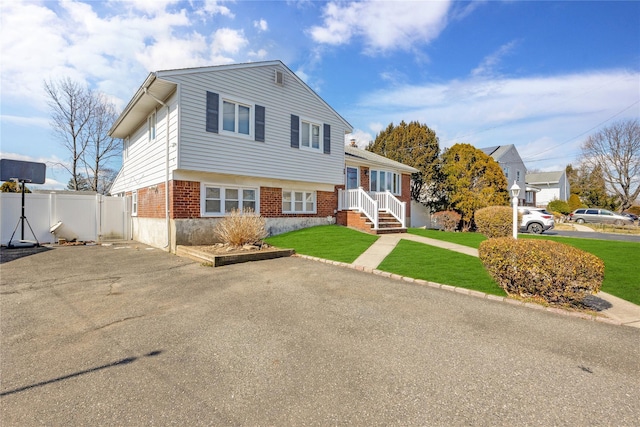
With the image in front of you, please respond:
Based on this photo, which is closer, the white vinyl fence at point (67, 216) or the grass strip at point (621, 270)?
the grass strip at point (621, 270)

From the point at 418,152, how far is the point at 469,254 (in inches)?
651

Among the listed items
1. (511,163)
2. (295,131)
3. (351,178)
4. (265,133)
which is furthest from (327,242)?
(511,163)

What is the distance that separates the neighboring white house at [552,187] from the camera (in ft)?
154

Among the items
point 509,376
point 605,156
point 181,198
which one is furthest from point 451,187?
point 605,156

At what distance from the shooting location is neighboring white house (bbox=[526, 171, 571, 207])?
154 ft

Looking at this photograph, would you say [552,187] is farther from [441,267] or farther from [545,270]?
[545,270]

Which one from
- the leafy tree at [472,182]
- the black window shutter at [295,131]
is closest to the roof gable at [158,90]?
the black window shutter at [295,131]

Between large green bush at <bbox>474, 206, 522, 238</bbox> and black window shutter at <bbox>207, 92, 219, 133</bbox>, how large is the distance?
11.4 m

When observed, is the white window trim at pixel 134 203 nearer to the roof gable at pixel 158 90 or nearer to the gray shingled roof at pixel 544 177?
the roof gable at pixel 158 90

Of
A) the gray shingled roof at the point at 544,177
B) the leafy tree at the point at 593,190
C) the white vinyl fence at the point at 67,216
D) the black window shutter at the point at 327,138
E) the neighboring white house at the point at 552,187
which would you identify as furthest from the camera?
the gray shingled roof at the point at 544,177

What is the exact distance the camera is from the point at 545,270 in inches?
200

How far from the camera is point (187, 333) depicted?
3.89m

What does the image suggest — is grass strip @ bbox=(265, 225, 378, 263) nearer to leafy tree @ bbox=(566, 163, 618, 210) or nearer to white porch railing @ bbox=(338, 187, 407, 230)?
white porch railing @ bbox=(338, 187, 407, 230)

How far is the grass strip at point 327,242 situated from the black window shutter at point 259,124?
4084 millimetres
